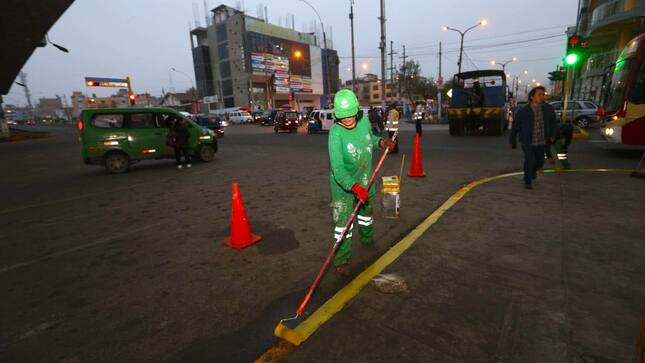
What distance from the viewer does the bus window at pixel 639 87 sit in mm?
8227

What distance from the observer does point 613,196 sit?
5.29m

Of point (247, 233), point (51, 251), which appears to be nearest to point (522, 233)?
point (247, 233)

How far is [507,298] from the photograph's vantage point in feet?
8.71

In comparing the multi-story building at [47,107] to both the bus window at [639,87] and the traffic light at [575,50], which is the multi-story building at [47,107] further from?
the bus window at [639,87]

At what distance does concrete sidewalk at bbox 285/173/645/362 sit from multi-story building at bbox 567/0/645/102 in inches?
850

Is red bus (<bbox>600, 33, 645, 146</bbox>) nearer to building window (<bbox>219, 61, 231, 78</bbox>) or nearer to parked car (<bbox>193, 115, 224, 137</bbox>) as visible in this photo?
parked car (<bbox>193, 115, 224, 137</bbox>)

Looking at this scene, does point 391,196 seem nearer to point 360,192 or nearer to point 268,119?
point 360,192

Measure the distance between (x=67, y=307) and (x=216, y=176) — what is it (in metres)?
6.24

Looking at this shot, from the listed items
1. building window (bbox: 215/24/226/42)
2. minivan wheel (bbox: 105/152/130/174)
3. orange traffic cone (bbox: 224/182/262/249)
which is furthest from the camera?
building window (bbox: 215/24/226/42)

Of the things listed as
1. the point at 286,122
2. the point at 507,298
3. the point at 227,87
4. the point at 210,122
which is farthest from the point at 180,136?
the point at 227,87

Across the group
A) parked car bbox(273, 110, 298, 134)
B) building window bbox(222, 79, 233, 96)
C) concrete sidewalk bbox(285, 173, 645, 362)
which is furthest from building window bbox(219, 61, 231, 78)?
concrete sidewalk bbox(285, 173, 645, 362)

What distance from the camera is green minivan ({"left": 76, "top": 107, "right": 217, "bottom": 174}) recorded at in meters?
9.47

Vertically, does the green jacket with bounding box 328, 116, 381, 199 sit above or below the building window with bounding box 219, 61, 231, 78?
below

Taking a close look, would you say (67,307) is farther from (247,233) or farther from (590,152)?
(590,152)
